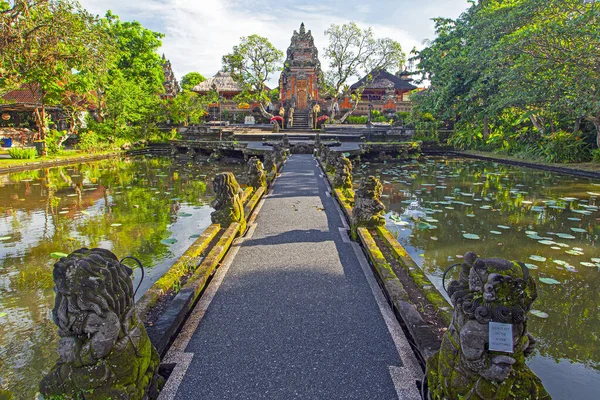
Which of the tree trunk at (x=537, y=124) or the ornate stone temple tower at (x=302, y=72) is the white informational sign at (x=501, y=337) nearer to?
the tree trunk at (x=537, y=124)

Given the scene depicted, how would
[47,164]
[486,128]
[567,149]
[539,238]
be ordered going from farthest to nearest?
[486,128] < [47,164] < [567,149] < [539,238]

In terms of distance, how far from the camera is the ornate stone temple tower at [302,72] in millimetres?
34469

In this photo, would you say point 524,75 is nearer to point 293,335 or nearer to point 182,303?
point 293,335

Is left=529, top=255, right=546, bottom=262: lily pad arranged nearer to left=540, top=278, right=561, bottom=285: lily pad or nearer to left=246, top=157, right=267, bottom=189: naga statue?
left=540, top=278, right=561, bottom=285: lily pad

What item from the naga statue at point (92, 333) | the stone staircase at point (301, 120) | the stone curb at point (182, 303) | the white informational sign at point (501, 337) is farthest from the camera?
the stone staircase at point (301, 120)

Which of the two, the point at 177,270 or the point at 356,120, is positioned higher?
the point at 356,120

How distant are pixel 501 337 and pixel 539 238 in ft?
17.7

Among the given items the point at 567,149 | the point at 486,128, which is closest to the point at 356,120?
the point at 486,128

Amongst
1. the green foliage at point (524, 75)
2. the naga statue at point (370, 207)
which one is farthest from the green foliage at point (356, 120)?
the naga statue at point (370, 207)

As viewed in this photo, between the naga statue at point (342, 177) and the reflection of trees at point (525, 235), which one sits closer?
the reflection of trees at point (525, 235)

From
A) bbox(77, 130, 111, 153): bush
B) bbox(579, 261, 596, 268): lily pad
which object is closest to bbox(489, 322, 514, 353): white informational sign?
bbox(579, 261, 596, 268): lily pad

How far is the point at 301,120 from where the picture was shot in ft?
108

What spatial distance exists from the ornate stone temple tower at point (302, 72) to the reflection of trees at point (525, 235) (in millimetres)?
21664

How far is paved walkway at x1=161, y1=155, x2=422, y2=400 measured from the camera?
8.73 feet
